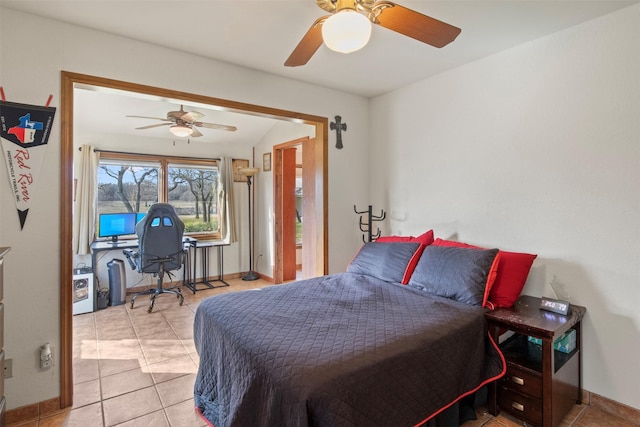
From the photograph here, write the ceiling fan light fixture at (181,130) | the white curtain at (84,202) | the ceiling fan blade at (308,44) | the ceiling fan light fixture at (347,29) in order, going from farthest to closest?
1. the white curtain at (84,202)
2. the ceiling fan light fixture at (181,130)
3. the ceiling fan blade at (308,44)
4. the ceiling fan light fixture at (347,29)

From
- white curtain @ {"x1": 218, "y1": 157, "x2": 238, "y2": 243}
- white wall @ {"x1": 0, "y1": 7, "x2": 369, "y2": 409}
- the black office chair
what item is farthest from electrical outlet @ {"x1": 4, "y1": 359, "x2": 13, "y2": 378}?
white curtain @ {"x1": 218, "y1": 157, "x2": 238, "y2": 243}

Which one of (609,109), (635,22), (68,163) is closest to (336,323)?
(68,163)

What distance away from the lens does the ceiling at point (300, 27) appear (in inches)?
75.4

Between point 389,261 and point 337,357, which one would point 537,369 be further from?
point 337,357

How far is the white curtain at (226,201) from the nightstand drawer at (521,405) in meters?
4.23

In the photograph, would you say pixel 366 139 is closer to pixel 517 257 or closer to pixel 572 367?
pixel 517 257

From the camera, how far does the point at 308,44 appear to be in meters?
1.79

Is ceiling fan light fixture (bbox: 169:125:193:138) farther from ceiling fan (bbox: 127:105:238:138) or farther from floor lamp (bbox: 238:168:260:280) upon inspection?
floor lamp (bbox: 238:168:260:280)

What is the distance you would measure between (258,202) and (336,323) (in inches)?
160

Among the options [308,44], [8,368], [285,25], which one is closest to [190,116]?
[285,25]

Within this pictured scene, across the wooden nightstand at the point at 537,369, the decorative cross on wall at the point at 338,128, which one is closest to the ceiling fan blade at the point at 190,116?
the decorative cross on wall at the point at 338,128

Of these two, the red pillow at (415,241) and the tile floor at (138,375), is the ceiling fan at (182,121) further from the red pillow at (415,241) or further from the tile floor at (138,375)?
the red pillow at (415,241)

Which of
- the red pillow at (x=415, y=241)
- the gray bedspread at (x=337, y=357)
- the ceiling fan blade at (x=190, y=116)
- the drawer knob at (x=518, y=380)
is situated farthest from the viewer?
the ceiling fan blade at (x=190, y=116)

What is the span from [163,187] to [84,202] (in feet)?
3.40
